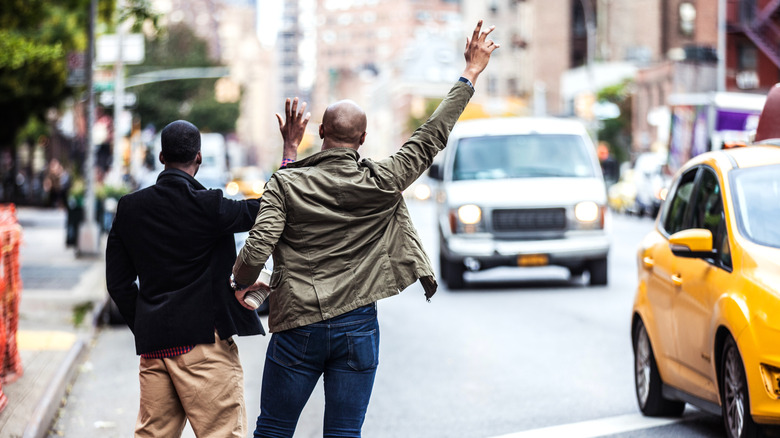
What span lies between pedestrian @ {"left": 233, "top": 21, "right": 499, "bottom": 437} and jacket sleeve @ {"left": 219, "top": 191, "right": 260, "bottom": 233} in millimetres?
246

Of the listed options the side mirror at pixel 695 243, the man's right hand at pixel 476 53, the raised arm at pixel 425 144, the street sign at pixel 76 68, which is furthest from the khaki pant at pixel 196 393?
the street sign at pixel 76 68

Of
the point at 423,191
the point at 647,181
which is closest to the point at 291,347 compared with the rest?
the point at 647,181

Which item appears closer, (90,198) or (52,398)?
(52,398)

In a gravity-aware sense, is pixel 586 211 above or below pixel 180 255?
below

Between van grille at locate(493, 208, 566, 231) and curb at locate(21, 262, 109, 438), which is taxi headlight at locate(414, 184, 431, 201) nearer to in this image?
van grille at locate(493, 208, 566, 231)

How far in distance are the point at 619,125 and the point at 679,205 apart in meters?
61.1

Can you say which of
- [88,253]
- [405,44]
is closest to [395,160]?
[88,253]

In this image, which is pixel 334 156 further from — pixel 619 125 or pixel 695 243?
pixel 619 125

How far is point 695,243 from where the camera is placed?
6.57 metres

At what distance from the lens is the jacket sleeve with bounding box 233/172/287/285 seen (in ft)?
14.6

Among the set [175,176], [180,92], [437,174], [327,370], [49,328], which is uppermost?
[180,92]

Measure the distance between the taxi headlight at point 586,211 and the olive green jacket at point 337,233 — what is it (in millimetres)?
11965

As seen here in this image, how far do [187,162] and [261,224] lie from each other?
25.7 inches

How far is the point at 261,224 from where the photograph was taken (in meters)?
4.46
